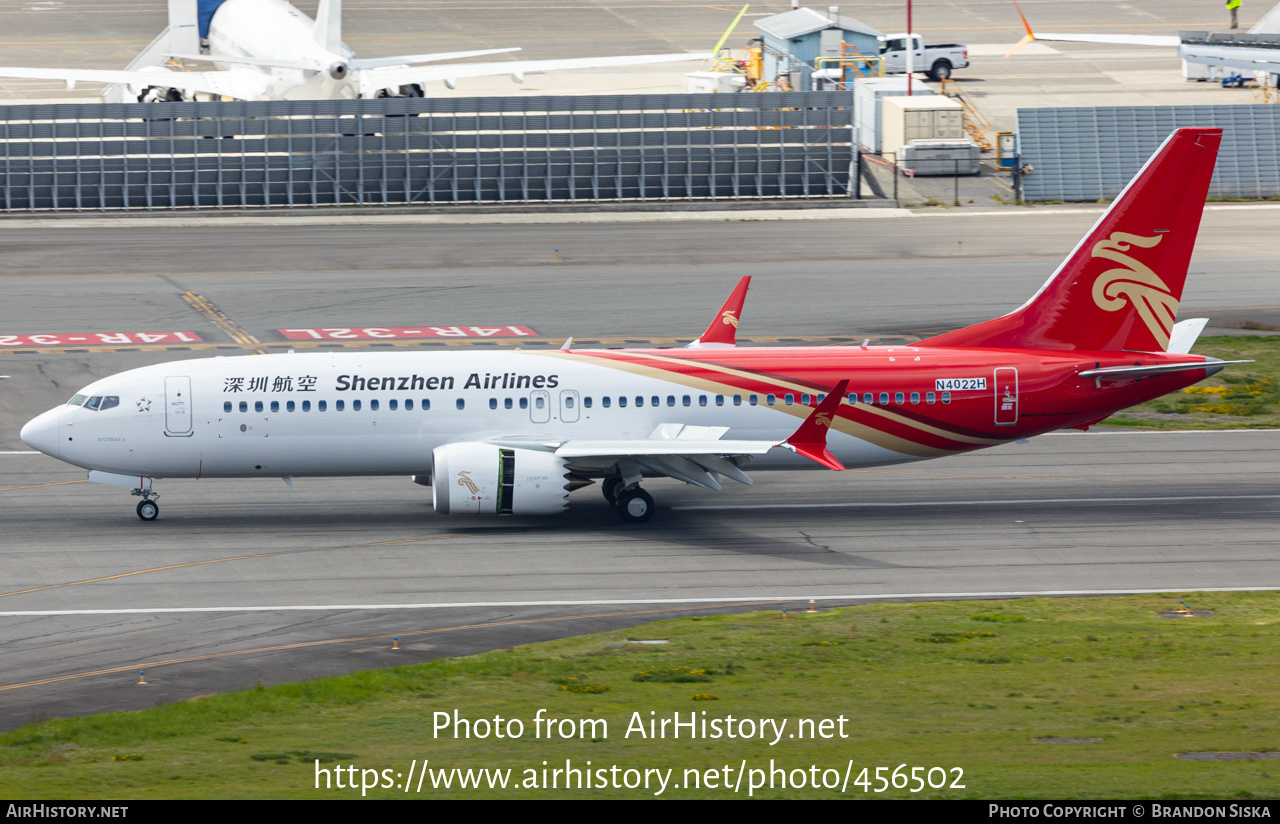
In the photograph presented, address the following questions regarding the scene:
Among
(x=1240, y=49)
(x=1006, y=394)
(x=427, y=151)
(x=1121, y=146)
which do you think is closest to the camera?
(x=1006, y=394)

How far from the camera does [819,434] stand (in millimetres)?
34500

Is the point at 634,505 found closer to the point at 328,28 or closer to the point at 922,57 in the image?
the point at 328,28

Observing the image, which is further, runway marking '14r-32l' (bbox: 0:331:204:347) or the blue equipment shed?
the blue equipment shed

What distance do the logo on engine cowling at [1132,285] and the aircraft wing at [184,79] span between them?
203 ft

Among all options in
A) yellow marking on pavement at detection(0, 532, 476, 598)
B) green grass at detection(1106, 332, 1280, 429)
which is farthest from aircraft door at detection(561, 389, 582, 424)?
green grass at detection(1106, 332, 1280, 429)

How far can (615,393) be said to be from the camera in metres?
37.5

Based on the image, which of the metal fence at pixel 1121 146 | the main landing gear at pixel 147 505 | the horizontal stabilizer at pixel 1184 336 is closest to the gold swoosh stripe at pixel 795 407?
the horizontal stabilizer at pixel 1184 336

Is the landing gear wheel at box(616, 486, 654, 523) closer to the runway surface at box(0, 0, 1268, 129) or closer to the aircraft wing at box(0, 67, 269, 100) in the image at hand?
the aircraft wing at box(0, 67, 269, 100)

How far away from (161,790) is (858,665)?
12236mm

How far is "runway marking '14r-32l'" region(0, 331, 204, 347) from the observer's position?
55.4 metres

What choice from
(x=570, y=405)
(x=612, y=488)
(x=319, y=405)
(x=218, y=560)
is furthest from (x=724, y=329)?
(x=218, y=560)

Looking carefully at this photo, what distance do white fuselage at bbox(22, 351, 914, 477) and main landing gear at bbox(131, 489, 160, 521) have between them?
922 mm

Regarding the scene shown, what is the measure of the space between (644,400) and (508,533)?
4743 mm

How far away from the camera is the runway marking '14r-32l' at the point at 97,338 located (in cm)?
5541
